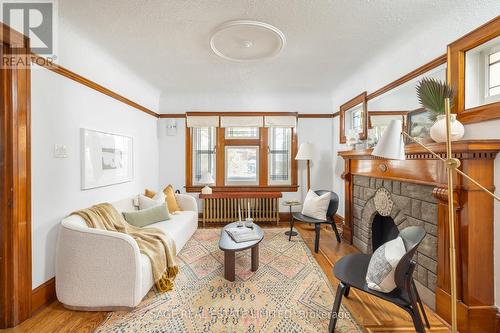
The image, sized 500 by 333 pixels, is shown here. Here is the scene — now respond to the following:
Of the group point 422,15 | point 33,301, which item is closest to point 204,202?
point 33,301

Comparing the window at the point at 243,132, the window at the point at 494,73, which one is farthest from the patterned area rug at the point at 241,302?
the window at the point at 243,132

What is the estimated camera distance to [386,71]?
273 cm

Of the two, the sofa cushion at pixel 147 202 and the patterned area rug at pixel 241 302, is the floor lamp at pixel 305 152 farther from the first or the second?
the sofa cushion at pixel 147 202

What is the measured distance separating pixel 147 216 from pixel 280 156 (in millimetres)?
2625

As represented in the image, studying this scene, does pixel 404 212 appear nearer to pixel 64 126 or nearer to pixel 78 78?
pixel 64 126

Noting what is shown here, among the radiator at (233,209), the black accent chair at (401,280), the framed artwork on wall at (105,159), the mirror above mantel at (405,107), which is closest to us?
the black accent chair at (401,280)

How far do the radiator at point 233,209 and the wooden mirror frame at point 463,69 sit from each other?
2.90m

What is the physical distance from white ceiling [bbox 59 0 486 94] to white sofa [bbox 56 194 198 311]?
1.85 m

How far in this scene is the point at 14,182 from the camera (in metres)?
1.72

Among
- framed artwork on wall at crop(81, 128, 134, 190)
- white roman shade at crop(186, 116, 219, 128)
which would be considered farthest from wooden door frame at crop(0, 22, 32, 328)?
white roman shade at crop(186, 116, 219, 128)

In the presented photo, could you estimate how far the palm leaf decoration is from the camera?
5.85 ft

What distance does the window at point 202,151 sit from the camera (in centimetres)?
450

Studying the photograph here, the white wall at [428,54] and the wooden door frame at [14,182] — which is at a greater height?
the white wall at [428,54]

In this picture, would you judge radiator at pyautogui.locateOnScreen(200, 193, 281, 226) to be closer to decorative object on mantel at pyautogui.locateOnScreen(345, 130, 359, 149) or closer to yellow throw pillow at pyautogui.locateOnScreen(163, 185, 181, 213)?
yellow throw pillow at pyautogui.locateOnScreen(163, 185, 181, 213)
